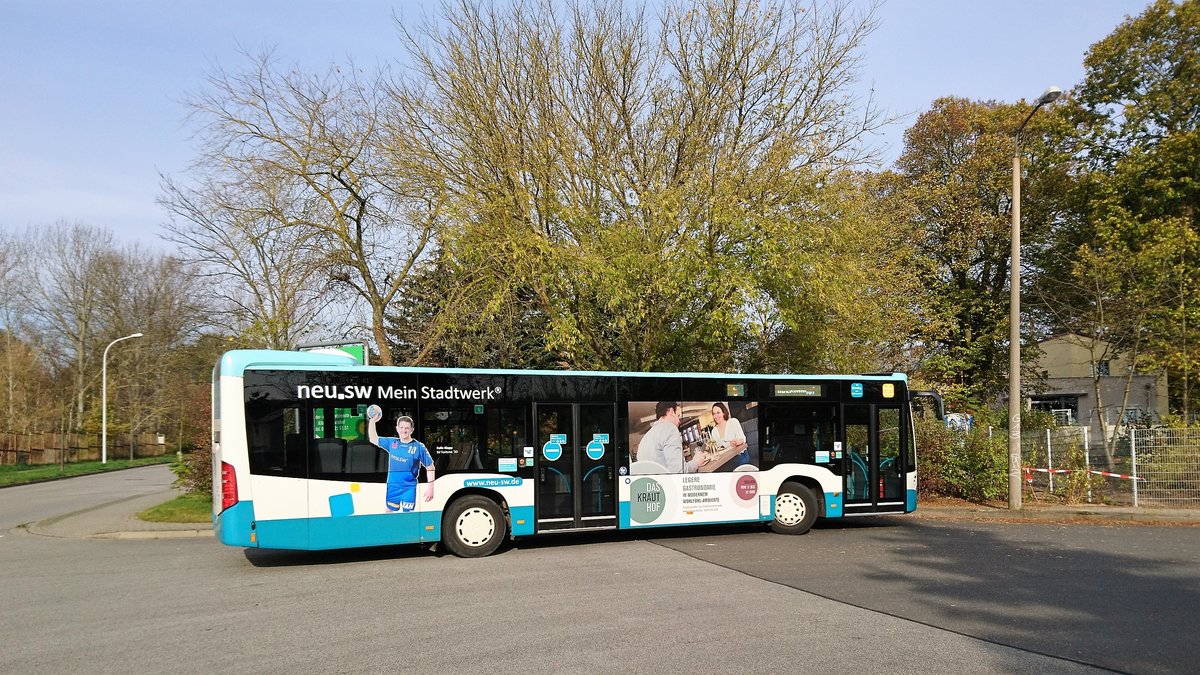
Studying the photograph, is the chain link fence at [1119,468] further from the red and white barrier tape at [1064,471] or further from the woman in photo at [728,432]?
the woman in photo at [728,432]

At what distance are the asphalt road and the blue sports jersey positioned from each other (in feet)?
2.89

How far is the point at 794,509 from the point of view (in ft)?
43.1

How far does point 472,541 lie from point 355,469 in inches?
77.1

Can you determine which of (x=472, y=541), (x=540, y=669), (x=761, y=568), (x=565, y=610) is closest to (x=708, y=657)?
(x=540, y=669)

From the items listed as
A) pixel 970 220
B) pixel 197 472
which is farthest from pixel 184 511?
pixel 970 220

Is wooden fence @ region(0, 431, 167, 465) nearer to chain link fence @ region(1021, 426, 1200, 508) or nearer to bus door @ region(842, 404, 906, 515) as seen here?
bus door @ region(842, 404, 906, 515)

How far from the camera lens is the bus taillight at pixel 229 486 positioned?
9969 millimetres

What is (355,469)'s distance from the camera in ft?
34.9

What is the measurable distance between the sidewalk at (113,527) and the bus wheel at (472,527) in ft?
18.8

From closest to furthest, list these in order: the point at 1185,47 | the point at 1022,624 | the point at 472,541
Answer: the point at 1022,624 < the point at 472,541 < the point at 1185,47

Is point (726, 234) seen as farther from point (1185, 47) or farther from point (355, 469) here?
point (1185, 47)

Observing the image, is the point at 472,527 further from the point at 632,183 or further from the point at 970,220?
the point at 970,220

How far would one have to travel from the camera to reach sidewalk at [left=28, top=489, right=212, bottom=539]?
1427 cm

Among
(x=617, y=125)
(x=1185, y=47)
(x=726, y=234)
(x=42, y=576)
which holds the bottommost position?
(x=42, y=576)
